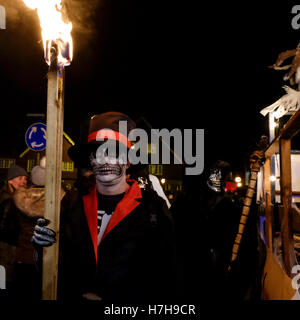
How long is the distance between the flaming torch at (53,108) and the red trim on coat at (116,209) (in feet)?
1.13

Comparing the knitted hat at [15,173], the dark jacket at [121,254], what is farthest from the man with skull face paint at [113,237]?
the knitted hat at [15,173]

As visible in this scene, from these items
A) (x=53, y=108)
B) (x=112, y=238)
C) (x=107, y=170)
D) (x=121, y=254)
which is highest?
(x=53, y=108)

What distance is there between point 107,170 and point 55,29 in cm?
129

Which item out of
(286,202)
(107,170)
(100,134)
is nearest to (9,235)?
(107,170)

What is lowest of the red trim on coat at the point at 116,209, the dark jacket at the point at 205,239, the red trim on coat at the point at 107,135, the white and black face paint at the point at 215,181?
the dark jacket at the point at 205,239

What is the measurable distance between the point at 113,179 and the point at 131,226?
0.48 m

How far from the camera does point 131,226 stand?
257cm

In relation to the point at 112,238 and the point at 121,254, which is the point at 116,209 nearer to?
the point at 112,238

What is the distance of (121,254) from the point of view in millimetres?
2479

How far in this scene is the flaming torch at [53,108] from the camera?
7.27 ft

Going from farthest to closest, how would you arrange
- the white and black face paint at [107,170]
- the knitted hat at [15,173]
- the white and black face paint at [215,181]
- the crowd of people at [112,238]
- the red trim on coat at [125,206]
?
the knitted hat at [15,173] → the white and black face paint at [215,181] → the white and black face paint at [107,170] → the red trim on coat at [125,206] → the crowd of people at [112,238]

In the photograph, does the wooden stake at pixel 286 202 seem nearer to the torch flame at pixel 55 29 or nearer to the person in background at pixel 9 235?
the torch flame at pixel 55 29

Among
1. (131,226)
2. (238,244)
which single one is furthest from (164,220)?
(238,244)
